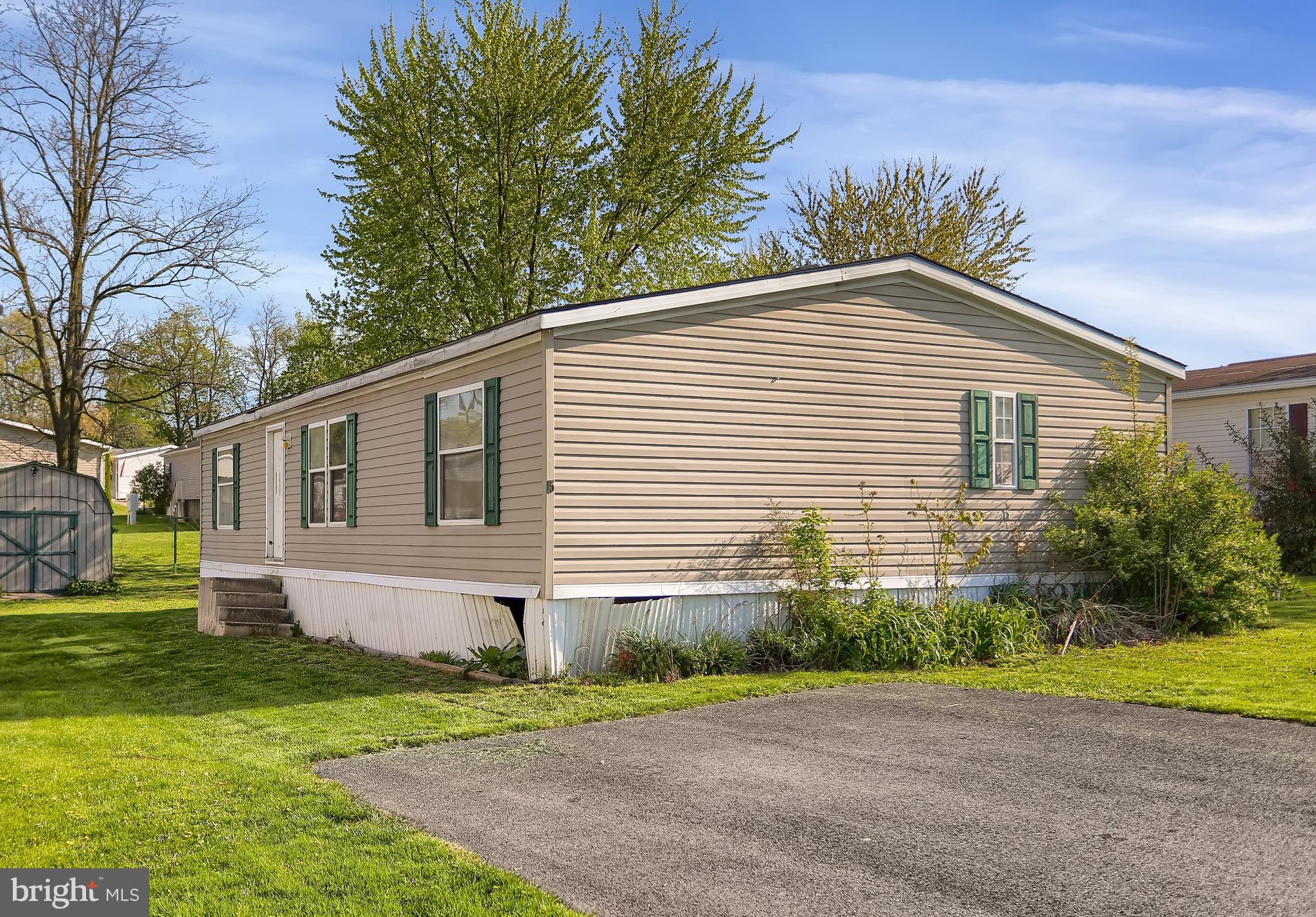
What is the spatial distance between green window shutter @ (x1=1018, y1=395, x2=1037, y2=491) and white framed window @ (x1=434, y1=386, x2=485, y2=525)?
645 centimetres

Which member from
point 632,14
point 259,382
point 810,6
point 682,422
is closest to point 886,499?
point 682,422

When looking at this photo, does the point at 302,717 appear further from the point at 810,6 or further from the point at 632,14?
the point at 632,14

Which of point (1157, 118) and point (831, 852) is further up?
point (1157, 118)

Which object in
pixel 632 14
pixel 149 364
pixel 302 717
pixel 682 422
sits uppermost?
pixel 632 14

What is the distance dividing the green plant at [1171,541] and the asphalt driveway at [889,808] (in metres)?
4.91

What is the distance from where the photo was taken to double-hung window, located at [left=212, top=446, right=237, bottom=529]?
1889 cm

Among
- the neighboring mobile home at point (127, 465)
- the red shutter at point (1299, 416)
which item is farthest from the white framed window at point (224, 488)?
the neighboring mobile home at point (127, 465)

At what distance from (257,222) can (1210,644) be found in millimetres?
22915

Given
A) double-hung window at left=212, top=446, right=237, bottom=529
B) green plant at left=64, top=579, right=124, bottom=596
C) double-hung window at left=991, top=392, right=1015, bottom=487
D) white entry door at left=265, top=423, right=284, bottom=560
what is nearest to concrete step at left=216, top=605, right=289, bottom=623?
white entry door at left=265, top=423, right=284, bottom=560

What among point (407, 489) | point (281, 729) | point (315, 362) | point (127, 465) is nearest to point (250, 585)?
point (407, 489)

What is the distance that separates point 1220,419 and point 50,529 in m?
25.2

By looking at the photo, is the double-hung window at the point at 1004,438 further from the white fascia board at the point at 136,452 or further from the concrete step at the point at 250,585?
the white fascia board at the point at 136,452

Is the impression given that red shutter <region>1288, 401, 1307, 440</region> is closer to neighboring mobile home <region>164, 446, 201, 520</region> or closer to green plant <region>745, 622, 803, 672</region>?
green plant <region>745, 622, 803, 672</region>

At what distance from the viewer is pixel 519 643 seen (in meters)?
10.8
